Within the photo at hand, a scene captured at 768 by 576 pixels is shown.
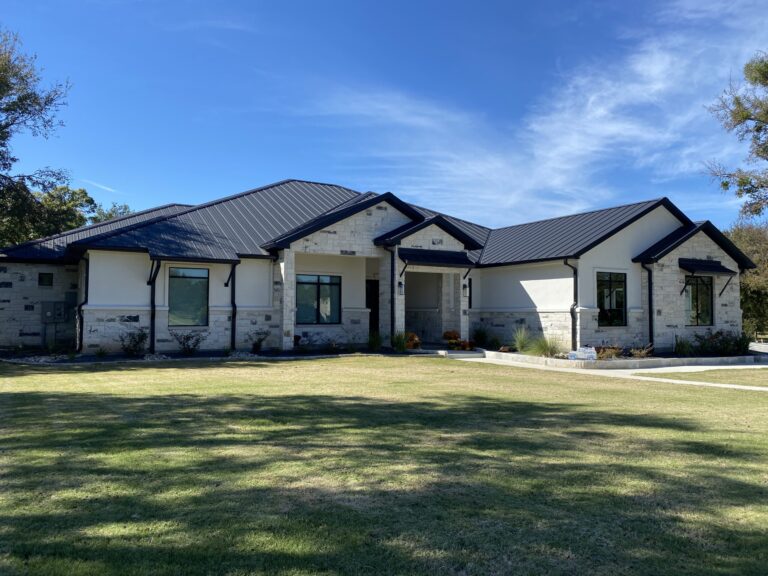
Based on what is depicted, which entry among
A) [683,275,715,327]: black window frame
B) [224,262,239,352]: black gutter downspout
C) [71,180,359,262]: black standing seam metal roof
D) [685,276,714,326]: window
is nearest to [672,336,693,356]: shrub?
[683,275,715,327]: black window frame

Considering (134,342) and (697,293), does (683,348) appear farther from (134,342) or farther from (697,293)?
(134,342)

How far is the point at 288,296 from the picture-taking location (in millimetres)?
19578

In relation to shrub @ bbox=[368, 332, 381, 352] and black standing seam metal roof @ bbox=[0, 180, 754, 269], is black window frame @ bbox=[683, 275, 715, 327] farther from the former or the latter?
shrub @ bbox=[368, 332, 381, 352]

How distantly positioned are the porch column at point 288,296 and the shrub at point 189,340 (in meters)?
2.66

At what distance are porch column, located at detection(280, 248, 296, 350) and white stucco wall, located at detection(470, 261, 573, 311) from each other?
28.7ft

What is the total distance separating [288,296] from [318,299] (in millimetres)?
2366

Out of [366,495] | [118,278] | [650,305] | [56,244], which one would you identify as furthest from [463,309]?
[366,495]

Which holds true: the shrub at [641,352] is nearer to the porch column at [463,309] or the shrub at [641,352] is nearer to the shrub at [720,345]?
the shrub at [720,345]

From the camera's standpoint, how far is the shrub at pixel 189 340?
1830cm

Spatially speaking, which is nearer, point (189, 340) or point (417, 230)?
point (189, 340)

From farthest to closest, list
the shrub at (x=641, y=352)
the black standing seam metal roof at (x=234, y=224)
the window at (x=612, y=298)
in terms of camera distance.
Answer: the window at (x=612, y=298), the shrub at (x=641, y=352), the black standing seam metal roof at (x=234, y=224)

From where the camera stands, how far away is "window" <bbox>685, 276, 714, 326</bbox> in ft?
76.5

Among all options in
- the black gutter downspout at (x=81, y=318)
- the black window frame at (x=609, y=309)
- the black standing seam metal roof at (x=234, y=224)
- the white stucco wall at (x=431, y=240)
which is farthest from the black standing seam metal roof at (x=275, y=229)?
the black window frame at (x=609, y=309)

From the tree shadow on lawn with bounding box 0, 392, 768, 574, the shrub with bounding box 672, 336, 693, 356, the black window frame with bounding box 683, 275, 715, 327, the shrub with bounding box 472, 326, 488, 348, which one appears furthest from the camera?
the shrub with bounding box 472, 326, 488, 348
